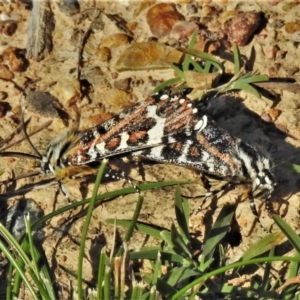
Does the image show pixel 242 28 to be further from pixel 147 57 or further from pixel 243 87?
pixel 147 57

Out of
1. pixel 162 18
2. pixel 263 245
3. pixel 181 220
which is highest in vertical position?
pixel 162 18

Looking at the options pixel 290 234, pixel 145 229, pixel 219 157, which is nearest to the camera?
pixel 290 234

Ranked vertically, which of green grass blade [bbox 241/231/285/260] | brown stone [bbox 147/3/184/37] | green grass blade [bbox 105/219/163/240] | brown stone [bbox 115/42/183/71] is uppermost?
brown stone [bbox 147/3/184/37]

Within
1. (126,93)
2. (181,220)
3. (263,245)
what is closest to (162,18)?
(126,93)

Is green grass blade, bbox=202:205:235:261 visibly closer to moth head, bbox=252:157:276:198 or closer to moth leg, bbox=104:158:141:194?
moth head, bbox=252:157:276:198

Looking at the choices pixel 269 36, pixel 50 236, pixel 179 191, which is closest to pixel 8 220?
pixel 50 236

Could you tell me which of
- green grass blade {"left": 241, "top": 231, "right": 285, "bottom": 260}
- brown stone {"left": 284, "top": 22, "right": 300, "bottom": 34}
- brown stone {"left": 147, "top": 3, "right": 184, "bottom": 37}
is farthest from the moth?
brown stone {"left": 284, "top": 22, "right": 300, "bottom": 34}
